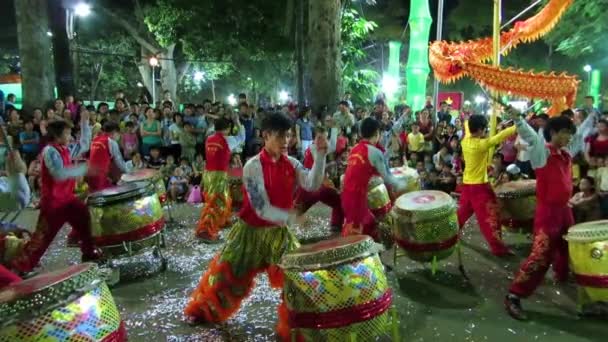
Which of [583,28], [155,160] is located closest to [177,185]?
[155,160]

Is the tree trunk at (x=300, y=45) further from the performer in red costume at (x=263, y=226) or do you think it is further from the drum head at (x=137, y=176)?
the performer in red costume at (x=263, y=226)

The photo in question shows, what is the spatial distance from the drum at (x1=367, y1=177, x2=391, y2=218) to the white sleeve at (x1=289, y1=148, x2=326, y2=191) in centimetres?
269

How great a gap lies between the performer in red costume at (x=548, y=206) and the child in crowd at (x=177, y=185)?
23.1 ft

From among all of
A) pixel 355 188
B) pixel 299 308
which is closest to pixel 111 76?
pixel 355 188

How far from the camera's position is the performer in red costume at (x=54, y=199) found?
5.33 m

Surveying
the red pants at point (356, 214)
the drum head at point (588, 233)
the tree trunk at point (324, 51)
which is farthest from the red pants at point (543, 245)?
the tree trunk at point (324, 51)

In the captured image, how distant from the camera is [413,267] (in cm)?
582

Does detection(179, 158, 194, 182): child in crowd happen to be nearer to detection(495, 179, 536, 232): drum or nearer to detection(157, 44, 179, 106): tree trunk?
detection(495, 179, 536, 232): drum

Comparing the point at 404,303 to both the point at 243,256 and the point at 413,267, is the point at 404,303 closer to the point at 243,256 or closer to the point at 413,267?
the point at 413,267

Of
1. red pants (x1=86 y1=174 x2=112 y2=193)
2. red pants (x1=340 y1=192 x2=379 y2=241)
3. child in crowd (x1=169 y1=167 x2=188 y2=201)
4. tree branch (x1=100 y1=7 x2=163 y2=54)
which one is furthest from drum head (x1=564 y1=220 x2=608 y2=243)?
tree branch (x1=100 y1=7 x2=163 y2=54)

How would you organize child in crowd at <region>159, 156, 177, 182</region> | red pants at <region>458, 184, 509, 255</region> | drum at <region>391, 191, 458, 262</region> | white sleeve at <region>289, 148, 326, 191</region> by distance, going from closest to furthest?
white sleeve at <region>289, 148, 326, 191</region> < drum at <region>391, 191, 458, 262</region> < red pants at <region>458, 184, 509, 255</region> < child in crowd at <region>159, 156, 177, 182</region>

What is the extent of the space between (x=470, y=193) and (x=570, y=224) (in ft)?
5.37

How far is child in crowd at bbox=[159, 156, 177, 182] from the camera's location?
10.3 meters

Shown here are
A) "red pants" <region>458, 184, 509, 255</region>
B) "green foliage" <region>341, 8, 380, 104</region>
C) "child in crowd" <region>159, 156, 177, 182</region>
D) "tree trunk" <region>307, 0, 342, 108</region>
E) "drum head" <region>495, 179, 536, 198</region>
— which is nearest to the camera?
"drum head" <region>495, 179, 536, 198</region>
